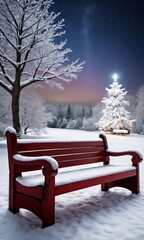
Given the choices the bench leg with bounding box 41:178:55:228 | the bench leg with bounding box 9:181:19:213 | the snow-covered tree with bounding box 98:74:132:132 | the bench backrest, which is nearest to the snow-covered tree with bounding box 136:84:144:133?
the snow-covered tree with bounding box 98:74:132:132

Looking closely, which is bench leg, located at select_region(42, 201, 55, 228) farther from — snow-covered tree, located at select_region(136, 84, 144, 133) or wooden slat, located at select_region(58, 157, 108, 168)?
snow-covered tree, located at select_region(136, 84, 144, 133)

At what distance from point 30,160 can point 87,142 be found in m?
1.64

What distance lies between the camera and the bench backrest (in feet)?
10.6

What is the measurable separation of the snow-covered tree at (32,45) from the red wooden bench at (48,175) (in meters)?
7.58

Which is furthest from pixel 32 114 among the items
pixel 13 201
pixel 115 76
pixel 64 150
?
pixel 13 201

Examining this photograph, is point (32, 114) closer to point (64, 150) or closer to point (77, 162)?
point (77, 162)

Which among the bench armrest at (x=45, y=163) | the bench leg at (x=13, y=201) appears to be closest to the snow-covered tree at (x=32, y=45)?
the bench leg at (x=13, y=201)

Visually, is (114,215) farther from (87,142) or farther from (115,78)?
(115,78)

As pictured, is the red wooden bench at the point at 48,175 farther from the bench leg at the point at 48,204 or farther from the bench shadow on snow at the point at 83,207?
the bench shadow on snow at the point at 83,207

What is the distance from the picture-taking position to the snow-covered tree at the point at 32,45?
11.3 metres

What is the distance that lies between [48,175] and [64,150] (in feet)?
3.89

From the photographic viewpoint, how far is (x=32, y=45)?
11773 mm

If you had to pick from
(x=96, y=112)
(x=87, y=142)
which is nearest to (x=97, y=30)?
(x=87, y=142)

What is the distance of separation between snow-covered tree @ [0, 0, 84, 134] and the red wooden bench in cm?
758
